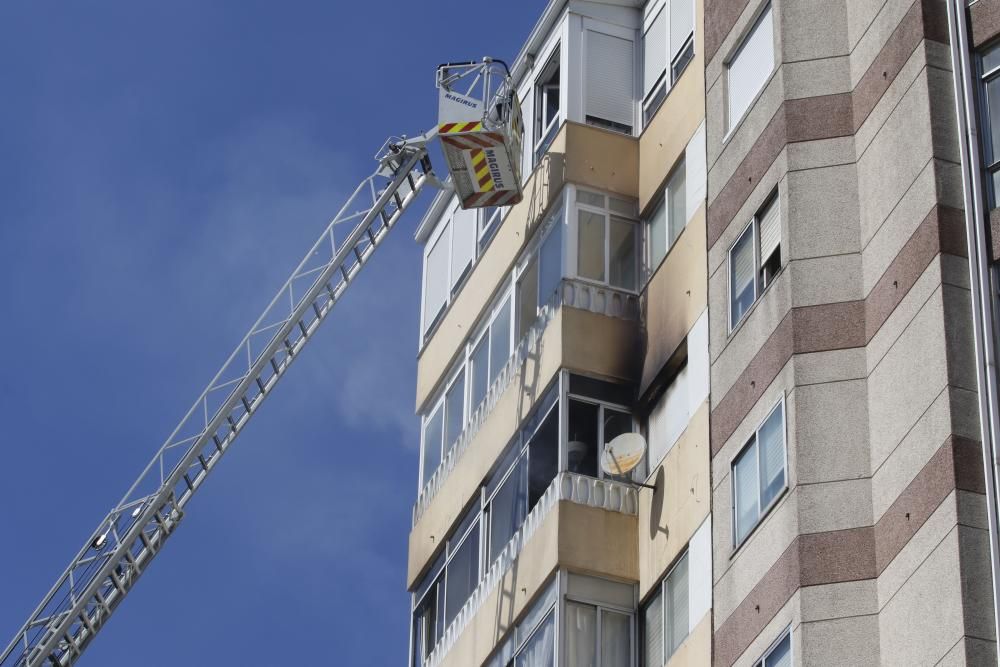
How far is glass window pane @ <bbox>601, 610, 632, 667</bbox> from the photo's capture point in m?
30.3

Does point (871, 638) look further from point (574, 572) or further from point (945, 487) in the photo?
point (574, 572)

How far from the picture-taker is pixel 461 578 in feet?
117

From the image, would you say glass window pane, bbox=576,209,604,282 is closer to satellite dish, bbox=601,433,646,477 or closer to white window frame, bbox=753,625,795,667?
satellite dish, bbox=601,433,646,477

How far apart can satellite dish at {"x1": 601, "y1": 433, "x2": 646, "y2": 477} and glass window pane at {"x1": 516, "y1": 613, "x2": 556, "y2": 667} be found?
256 centimetres

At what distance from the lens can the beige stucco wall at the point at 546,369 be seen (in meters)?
33.1

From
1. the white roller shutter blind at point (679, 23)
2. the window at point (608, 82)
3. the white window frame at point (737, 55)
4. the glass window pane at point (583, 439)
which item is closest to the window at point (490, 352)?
the glass window pane at point (583, 439)

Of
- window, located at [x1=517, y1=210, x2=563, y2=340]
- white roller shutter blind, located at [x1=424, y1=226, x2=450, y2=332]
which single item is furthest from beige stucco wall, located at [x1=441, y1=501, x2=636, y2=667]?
white roller shutter blind, located at [x1=424, y1=226, x2=450, y2=332]

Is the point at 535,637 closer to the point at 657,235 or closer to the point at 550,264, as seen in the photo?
the point at 550,264

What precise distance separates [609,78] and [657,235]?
4.28 meters

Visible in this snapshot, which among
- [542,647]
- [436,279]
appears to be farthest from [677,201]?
[436,279]

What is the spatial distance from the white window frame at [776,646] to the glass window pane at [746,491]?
2015mm

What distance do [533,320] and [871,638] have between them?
12.7m

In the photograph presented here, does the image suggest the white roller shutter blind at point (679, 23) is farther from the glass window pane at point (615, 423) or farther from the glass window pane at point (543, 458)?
the glass window pane at point (543, 458)

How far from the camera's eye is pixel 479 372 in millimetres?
37812
